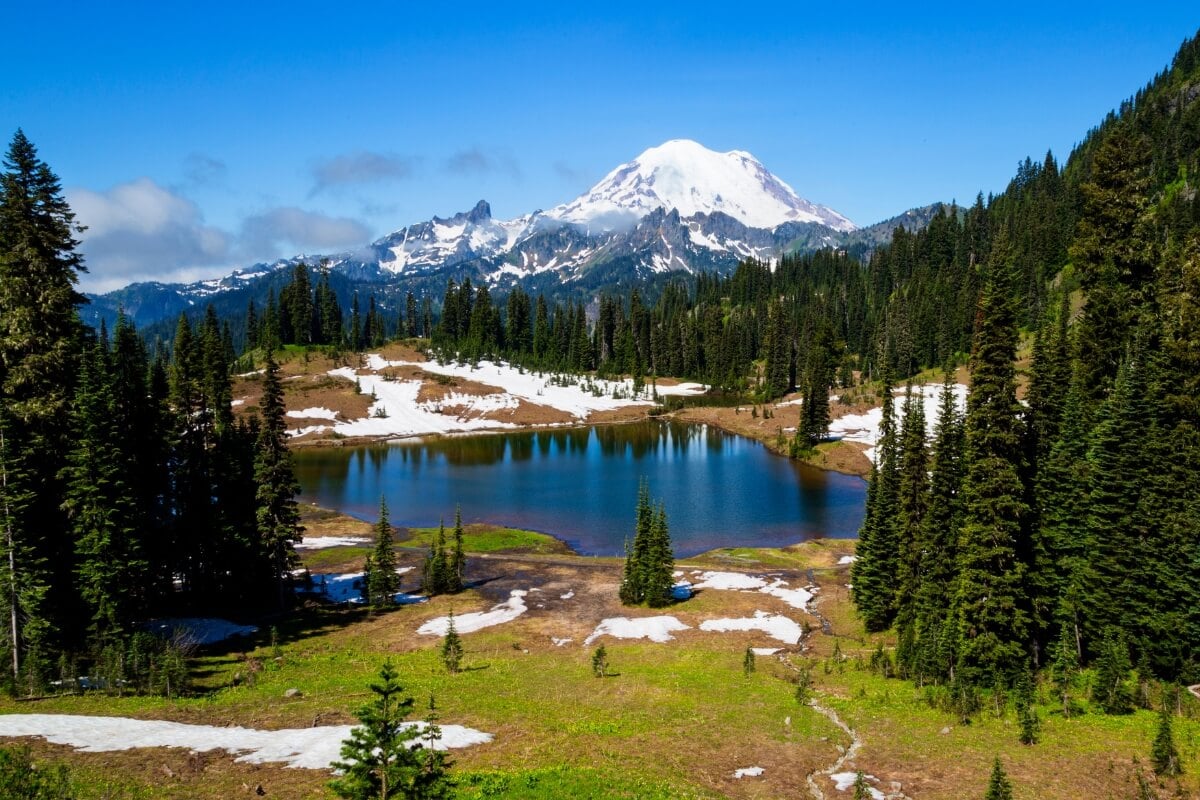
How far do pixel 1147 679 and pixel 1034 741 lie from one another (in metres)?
8.55

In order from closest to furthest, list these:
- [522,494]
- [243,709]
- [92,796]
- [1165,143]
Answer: [92,796] → [243,709] → [522,494] → [1165,143]

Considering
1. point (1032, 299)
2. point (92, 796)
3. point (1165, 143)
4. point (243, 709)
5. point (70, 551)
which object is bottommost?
point (243, 709)

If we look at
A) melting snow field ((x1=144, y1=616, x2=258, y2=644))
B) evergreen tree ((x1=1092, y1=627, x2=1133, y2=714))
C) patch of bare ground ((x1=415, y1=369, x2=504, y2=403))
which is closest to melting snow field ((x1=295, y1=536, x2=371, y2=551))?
melting snow field ((x1=144, y1=616, x2=258, y2=644))

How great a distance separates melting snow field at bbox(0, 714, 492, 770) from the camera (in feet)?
67.6

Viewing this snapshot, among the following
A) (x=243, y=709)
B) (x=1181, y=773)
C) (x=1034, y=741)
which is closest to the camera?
(x=1181, y=773)

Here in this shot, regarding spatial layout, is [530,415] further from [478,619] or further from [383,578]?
[478,619]

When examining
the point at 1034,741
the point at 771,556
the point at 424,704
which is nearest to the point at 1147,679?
the point at 1034,741

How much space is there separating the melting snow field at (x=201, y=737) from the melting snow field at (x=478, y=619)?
18651 millimetres

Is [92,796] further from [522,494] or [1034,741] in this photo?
[522,494]

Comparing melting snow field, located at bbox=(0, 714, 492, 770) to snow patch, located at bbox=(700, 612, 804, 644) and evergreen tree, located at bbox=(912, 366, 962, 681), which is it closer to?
evergreen tree, located at bbox=(912, 366, 962, 681)

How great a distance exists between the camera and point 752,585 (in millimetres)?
51188

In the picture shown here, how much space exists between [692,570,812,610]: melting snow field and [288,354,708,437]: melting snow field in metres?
99.1

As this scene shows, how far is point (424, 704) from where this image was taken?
27203 millimetres

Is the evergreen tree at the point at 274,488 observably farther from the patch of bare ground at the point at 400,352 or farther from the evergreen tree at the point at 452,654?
the patch of bare ground at the point at 400,352
